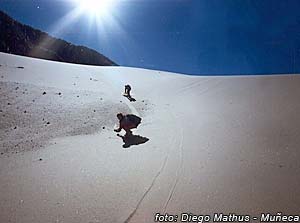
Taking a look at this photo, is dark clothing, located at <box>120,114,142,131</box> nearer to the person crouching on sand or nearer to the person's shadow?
the person crouching on sand

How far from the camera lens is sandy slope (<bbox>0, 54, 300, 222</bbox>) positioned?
2.65 metres

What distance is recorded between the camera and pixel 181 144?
14.4 feet

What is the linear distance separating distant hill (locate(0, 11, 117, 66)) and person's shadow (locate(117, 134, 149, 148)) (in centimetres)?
2236

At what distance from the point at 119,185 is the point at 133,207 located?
18.8 inches

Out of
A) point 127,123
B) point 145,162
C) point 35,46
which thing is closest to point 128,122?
point 127,123

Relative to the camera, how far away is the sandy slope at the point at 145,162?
2654mm

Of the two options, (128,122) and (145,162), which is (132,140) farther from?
(145,162)

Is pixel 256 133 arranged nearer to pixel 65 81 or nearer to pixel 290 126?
pixel 290 126

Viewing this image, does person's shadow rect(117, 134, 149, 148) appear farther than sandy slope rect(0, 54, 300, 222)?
Yes

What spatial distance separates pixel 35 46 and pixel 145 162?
89.7 feet

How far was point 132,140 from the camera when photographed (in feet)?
15.1

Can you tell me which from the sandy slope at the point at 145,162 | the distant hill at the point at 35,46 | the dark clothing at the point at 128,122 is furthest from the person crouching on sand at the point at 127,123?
the distant hill at the point at 35,46

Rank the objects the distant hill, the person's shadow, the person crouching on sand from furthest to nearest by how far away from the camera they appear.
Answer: the distant hill, the person crouching on sand, the person's shadow

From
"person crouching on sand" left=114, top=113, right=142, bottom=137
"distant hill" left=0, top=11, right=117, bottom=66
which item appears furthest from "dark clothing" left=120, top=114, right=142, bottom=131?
"distant hill" left=0, top=11, right=117, bottom=66
